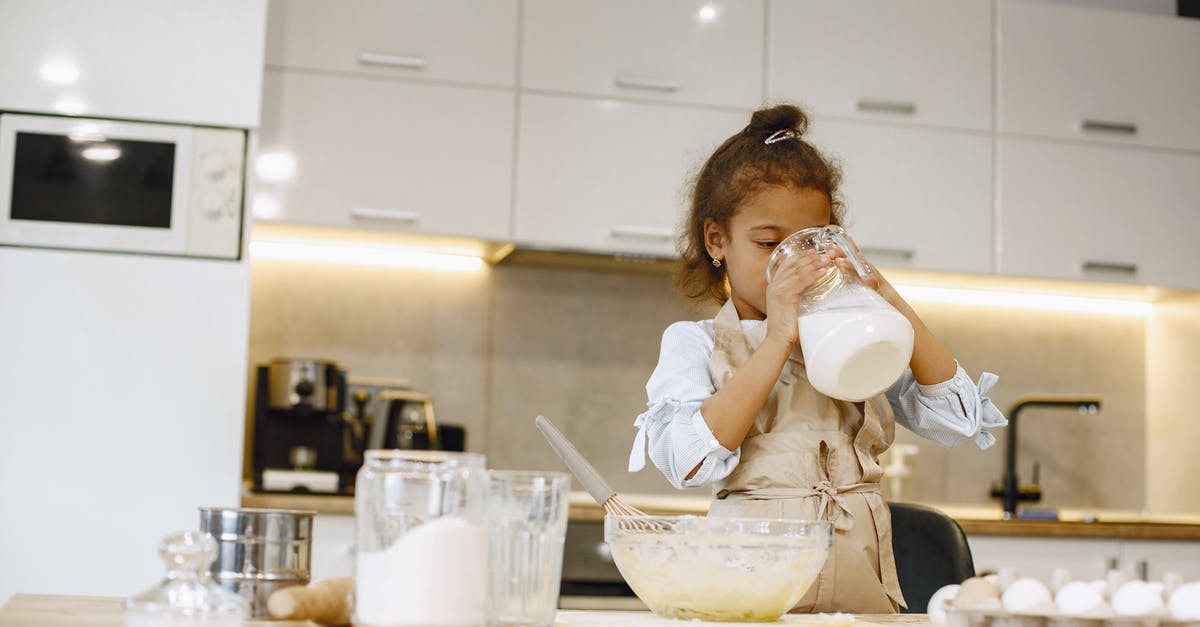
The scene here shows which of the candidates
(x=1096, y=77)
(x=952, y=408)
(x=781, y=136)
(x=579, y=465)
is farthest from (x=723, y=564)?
(x=1096, y=77)

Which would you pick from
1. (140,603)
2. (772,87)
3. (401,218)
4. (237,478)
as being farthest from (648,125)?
(140,603)

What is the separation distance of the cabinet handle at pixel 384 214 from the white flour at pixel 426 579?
1.99 metres

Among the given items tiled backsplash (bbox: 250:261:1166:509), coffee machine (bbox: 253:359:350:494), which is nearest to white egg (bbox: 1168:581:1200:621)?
coffee machine (bbox: 253:359:350:494)

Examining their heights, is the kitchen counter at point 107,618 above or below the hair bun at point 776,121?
below

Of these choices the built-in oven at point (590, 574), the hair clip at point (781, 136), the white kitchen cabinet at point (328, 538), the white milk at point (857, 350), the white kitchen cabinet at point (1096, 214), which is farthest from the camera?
the white kitchen cabinet at point (1096, 214)

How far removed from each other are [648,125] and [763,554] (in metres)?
2.06

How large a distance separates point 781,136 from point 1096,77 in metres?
1.98

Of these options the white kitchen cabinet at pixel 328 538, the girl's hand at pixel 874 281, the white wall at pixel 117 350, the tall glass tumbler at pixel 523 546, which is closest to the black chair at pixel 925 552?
the girl's hand at pixel 874 281

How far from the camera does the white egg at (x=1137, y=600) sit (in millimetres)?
725

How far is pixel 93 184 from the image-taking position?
229 centimetres

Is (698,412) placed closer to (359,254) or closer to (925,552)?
(925,552)

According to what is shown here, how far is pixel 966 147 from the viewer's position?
3008 mm

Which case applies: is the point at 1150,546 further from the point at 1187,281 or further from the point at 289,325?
the point at 289,325

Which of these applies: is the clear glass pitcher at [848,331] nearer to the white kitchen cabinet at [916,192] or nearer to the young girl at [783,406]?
the young girl at [783,406]
